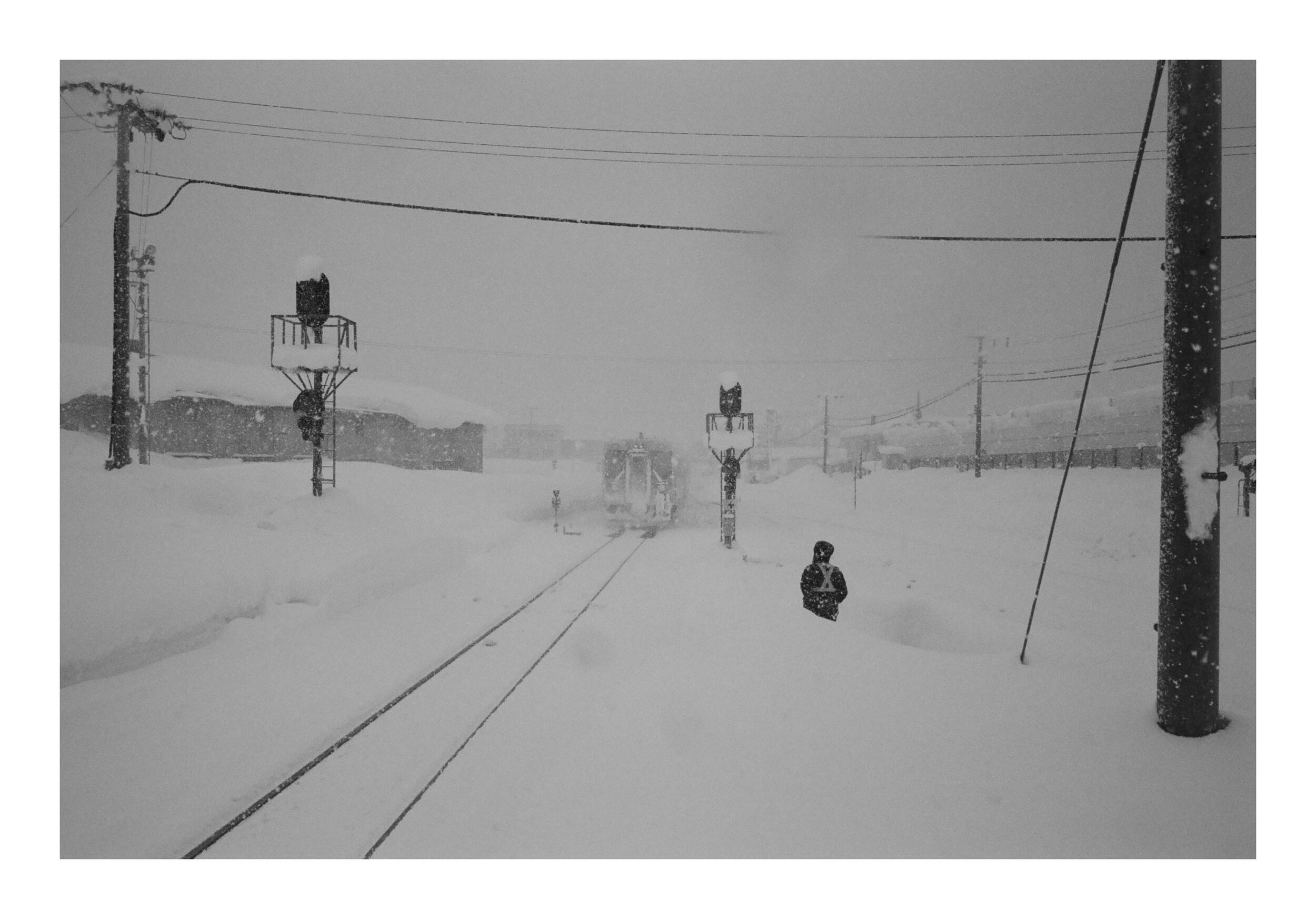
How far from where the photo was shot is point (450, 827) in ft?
9.30

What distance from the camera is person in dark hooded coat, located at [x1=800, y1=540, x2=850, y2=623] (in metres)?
5.70

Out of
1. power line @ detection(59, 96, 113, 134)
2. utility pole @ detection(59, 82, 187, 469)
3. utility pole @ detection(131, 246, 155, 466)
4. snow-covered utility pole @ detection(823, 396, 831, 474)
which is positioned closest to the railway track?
utility pole @ detection(59, 82, 187, 469)

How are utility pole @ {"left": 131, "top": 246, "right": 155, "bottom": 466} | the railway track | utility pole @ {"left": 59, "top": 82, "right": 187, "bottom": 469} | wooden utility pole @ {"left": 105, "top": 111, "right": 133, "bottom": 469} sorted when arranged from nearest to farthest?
the railway track → utility pole @ {"left": 59, "top": 82, "right": 187, "bottom": 469} → wooden utility pole @ {"left": 105, "top": 111, "right": 133, "bottom": 469} → utility pole @ {"left": 131, "top": 246, "right": 155, "bottom": 466}

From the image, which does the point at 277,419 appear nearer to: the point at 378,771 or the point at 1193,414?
the point at 378,771

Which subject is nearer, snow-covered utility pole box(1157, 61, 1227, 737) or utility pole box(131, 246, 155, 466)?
snow-covered utility pole box(1157, 61, 1227, 737)

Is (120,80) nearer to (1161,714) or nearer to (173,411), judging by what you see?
(1161,714)

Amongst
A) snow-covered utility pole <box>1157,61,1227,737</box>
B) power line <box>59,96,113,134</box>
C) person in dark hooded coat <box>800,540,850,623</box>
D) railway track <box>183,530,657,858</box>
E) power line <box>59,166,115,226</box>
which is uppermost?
power line <box>59,96,113,134</box>

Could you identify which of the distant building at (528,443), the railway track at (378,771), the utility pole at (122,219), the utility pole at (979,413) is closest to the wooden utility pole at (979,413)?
the utility pole at (979,413)

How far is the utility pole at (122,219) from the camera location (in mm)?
4762

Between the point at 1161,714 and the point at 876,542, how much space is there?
1252 cm

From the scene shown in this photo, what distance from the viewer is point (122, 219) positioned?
6059 mm

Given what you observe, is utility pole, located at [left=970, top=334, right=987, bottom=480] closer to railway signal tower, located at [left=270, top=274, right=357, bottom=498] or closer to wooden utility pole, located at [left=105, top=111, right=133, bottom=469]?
railway signal tower, located at [left=270, top=274, right=357, bottom=498]

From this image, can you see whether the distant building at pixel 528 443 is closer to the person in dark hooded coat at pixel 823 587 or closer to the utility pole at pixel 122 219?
the utility pole at pixel 122 219

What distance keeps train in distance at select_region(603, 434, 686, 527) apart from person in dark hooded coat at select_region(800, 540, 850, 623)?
44.3ft
